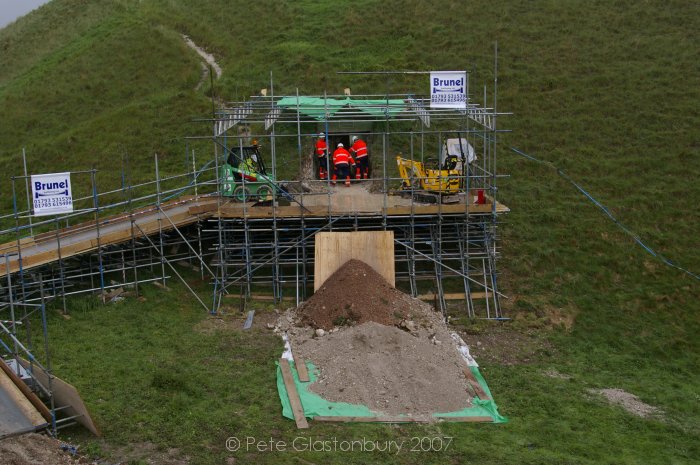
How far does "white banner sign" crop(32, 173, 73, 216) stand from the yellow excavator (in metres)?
8.26

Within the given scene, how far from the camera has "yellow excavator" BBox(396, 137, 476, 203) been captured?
2117 cm

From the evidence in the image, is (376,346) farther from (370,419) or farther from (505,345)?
(505,345)

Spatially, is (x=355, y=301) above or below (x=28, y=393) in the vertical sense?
above

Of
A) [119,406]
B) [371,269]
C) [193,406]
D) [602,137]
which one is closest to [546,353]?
[371,269]

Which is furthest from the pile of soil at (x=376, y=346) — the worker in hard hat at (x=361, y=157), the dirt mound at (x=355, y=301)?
the worker in hard hat at (x=361, y=157)

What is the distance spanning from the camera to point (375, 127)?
26922 millimetres

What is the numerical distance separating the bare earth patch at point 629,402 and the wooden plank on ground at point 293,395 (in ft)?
20.0

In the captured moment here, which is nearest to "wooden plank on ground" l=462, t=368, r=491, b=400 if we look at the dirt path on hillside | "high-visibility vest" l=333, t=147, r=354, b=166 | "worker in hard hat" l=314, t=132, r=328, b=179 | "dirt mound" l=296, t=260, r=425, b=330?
"dirt mound" l=296, t=260, r=425, b=330

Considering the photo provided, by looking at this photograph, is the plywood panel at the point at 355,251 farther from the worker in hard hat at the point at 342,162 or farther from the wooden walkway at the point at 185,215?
the worker in hard hat at the point at 342,162

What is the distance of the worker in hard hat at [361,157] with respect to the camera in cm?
2355

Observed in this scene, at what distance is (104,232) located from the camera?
68.3 feet

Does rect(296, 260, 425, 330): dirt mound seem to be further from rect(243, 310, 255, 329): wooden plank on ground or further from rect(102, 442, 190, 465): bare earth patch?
rect(102, 442, 190, 465): bare earth patch

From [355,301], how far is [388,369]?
2.56 m

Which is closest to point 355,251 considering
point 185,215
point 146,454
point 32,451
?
point 185,215
